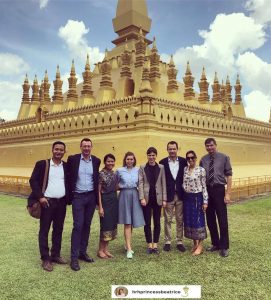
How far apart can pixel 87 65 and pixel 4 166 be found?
1068 centimetres

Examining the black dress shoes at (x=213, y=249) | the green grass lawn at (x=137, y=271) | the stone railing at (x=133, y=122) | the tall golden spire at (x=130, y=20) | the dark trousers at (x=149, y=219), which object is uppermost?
the tall golden spire at (x=130, y=20)

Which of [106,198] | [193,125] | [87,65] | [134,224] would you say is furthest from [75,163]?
[87,65]

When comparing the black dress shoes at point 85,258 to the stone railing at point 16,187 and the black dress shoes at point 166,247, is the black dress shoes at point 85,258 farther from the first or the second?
the stone railing at point 16,187

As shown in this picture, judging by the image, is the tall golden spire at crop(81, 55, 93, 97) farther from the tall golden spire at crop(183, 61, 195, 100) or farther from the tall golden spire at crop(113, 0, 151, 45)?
the tall golden spire at crop(113, 0, 151, 45)

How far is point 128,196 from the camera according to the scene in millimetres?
6480

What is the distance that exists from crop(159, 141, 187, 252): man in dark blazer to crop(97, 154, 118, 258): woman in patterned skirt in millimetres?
1178

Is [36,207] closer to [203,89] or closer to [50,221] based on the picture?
[50,221]

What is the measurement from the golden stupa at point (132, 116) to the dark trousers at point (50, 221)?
9.71 meters

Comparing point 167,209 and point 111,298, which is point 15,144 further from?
point 111,298

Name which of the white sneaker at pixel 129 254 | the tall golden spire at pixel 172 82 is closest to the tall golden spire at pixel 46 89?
the tall golden spire at pixel 172 82

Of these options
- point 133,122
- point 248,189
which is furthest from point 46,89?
point 248,189

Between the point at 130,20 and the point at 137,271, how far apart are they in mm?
29713

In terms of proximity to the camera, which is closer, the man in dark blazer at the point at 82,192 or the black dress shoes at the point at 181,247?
the man in dark blazer at the point at 82,192

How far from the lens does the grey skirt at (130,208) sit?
21.1 feet
